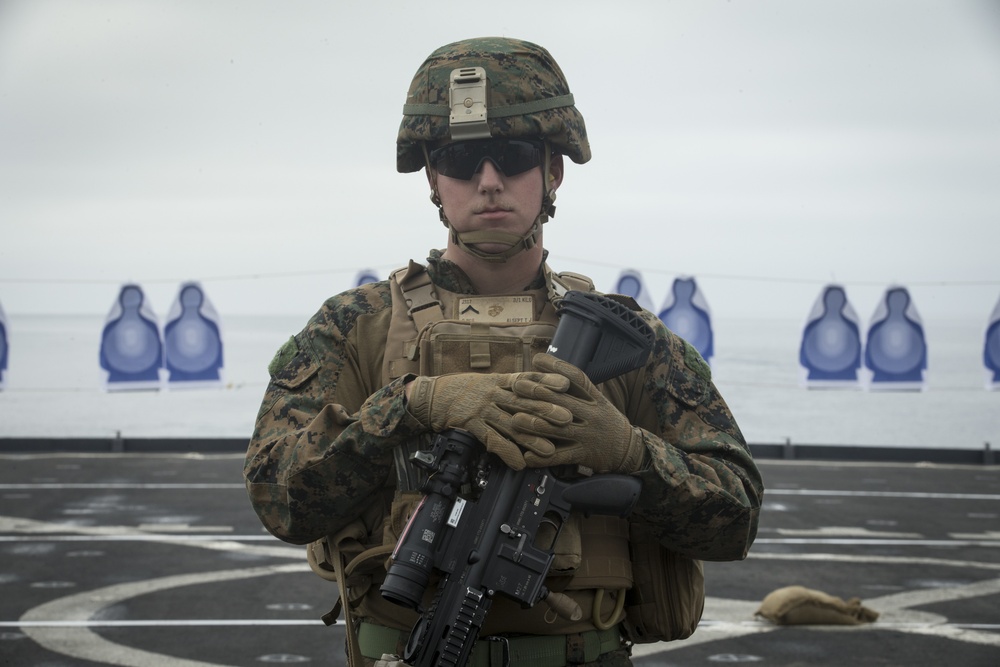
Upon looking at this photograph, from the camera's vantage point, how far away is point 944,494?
15.1 m

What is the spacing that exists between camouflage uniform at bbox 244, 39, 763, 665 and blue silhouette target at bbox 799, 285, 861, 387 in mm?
17244

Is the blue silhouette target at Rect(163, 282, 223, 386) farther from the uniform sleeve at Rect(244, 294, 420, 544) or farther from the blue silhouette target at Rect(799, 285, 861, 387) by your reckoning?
the uniform sleeve at Rect(244, 294, 420, 544)

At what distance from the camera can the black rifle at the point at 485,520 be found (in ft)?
8.58

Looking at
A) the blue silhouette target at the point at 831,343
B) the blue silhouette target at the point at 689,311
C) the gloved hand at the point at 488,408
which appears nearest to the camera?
the gloved hand at the point at 488,408

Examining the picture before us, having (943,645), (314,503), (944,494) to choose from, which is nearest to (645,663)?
(943,645)

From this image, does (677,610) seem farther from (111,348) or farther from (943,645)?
(111,348)

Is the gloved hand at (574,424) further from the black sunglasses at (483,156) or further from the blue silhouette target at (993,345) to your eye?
the blue silhouette target at (993,345)

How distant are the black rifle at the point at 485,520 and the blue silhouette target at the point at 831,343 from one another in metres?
17.6

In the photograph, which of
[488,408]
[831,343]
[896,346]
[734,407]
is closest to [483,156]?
[488,408]

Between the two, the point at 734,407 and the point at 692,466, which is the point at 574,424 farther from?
the point at 734,407

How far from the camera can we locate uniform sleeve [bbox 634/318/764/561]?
279 centimetres

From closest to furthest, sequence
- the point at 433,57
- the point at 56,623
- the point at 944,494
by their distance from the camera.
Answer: the point at 433,57 < the point at 56,623 < the point at 944,494

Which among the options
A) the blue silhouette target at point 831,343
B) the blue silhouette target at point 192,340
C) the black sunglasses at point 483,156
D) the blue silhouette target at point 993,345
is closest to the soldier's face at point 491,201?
the black sunglasses at point 483,156

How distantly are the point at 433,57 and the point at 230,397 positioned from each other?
172 feet
